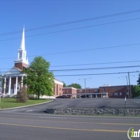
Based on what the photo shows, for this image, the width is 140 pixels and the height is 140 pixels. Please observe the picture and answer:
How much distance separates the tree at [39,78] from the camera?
55625 millimetres

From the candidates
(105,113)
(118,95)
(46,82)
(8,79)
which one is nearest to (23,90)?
(46,82)

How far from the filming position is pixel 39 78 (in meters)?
56.7

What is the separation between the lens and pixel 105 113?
23547 millimetres

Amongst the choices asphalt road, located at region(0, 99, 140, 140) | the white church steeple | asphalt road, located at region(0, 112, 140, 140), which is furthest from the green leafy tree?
asphalt road, located at region(0, 112, 140, 140)

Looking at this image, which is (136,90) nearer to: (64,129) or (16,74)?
(16,74)

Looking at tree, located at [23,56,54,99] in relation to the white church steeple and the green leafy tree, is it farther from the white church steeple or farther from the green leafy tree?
Answer: the green leafy tree

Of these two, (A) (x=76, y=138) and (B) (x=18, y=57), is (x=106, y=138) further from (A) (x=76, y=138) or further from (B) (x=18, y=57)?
(B) (x=18, y=57)

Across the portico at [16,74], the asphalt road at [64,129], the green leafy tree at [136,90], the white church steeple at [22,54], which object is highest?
the white church steeple at [22,54]

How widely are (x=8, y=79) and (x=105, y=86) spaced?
188 ft

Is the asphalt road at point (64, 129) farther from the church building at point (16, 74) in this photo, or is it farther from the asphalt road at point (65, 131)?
the church building at point (16, 74)

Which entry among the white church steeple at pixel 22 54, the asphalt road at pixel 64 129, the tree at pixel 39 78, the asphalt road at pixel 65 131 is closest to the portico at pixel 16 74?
the white church steeple at pixel 22 54

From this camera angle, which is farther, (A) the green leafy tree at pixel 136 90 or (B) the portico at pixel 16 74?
(A) the green leafy tree at pixel 136 90

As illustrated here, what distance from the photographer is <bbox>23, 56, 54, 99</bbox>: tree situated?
182ft

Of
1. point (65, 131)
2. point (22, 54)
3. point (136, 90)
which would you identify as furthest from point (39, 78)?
point (136, 90)
